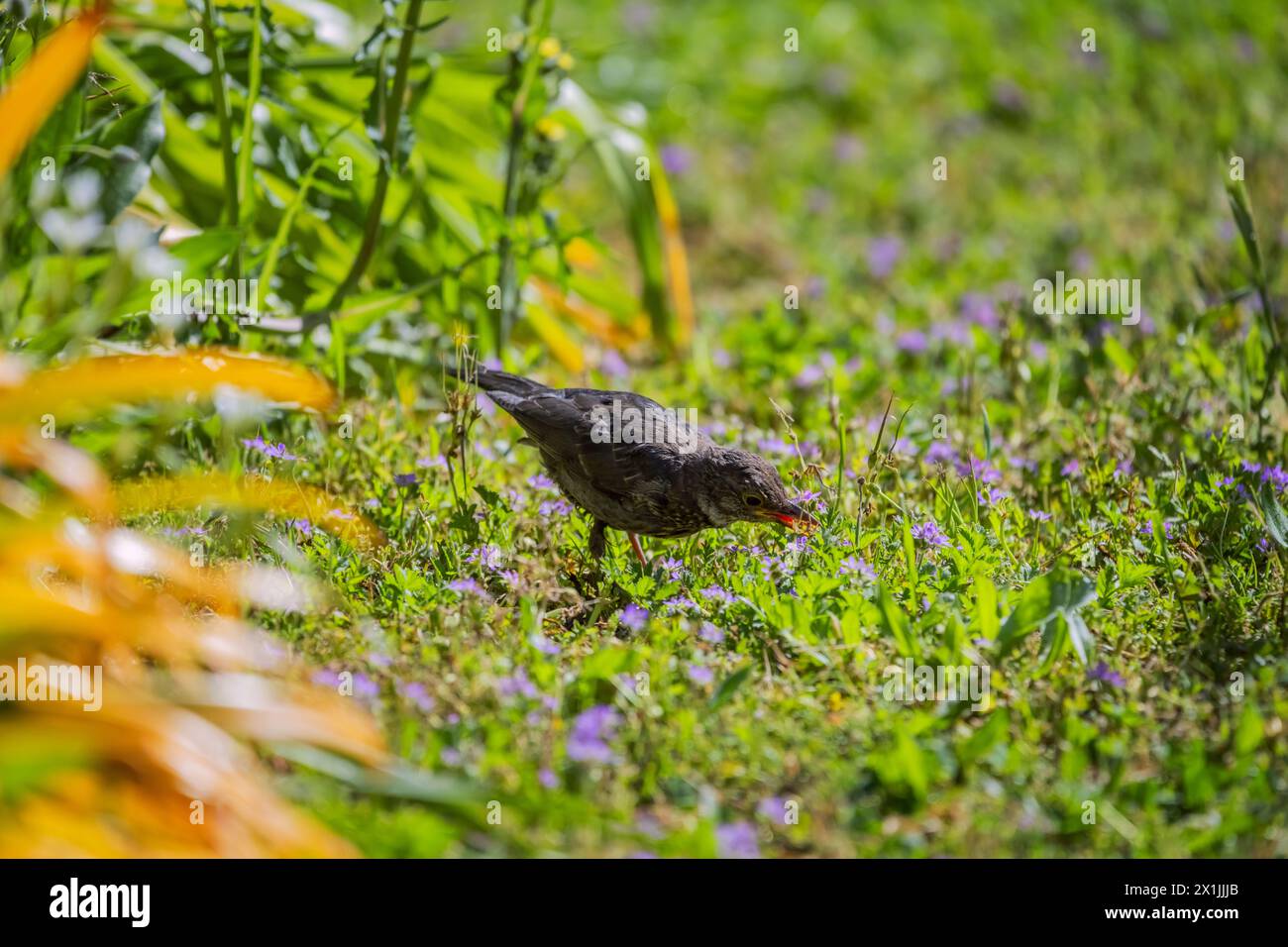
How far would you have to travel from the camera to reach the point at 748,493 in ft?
13.4

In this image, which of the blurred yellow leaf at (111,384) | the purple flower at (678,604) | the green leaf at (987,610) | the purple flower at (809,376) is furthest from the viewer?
the purple flower at (809,376)

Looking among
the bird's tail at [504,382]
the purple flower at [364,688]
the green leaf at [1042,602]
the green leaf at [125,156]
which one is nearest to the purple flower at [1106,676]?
the green leaf at [1042,602]

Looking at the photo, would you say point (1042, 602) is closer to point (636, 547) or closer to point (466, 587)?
point (636, 547)

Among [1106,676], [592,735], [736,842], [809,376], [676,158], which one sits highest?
[676,158]

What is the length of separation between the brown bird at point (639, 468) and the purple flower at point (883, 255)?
302cm

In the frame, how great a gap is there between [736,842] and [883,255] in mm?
4932

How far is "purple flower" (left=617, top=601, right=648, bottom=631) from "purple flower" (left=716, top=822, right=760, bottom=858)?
818 mm

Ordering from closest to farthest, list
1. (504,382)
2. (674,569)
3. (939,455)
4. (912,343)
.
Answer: (674,569)
(504,382)
(939,455)
(912,343)

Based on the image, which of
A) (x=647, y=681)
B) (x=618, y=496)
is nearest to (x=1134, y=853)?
(x=647, y=681)

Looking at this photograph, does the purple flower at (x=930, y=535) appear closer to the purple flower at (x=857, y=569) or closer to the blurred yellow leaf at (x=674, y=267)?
the purple flower at (x=857, y=569)

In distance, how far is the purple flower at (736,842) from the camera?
295 cm

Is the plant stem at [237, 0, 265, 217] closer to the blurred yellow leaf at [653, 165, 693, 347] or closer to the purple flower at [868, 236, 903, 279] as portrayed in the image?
the blurred yellow leaf at [653, 165, 693, 347]

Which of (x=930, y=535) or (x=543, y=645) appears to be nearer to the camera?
(x=543, y=645)

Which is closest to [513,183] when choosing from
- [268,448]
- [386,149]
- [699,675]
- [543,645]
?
[386,149]
